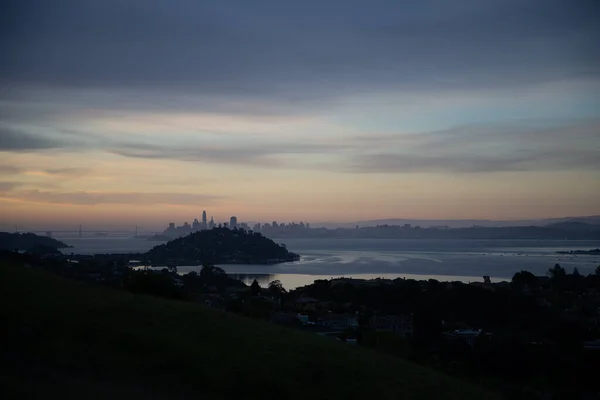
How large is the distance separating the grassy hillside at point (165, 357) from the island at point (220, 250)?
42334 millimetres

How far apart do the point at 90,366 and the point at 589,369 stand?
7.35 metres

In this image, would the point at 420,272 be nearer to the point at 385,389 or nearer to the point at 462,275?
the point at 462,275

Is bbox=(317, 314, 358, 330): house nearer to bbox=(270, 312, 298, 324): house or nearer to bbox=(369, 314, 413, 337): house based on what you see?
bbox=(369, 314, 413, 337): house

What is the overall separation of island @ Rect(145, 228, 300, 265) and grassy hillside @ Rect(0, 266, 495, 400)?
42.3 meters

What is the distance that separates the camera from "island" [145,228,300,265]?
2047 inches

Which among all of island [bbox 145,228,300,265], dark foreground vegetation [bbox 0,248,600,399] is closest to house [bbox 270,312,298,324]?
dark foreground vegetation [bbox 0,248,600,399]

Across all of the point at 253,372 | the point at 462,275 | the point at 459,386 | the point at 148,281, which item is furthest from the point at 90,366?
the point at 462,275

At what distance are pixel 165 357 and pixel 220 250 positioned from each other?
5272 cm

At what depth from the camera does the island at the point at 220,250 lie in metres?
52.0

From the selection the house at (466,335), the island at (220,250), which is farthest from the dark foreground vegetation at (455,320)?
the island at (220,250)

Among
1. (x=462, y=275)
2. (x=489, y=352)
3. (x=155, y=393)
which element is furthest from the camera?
(x=462, y=275)

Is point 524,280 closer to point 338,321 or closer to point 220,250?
point 338,321

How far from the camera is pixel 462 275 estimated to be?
36.3m

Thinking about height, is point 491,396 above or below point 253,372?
below
